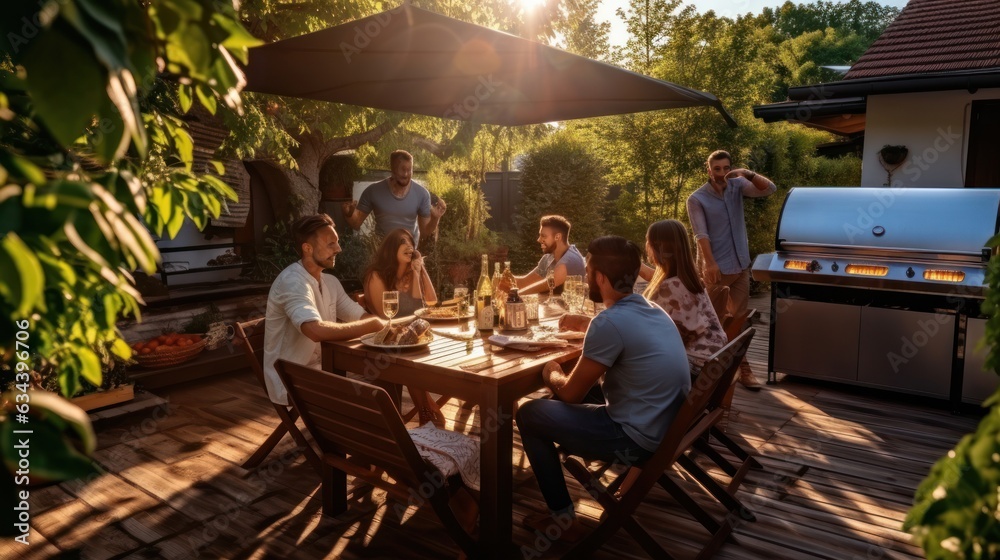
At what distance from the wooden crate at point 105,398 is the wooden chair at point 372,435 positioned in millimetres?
2673

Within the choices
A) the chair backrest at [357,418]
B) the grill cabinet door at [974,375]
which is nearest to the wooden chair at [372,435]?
the chair backrest at [357,418]

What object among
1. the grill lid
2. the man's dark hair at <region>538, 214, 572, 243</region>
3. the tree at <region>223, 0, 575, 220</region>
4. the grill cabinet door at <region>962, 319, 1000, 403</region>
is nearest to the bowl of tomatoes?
the tree at <region>223, 0, 575, 220</region>

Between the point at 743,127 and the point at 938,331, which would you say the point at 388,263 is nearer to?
the point at 938,331

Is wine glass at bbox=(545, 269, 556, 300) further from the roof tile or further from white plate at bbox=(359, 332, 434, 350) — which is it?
the roof tile

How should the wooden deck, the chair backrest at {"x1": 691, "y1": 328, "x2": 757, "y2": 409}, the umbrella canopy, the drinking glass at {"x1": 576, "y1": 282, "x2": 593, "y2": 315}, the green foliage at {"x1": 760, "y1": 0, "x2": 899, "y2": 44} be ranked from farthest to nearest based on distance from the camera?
1. the green foliage at {"x1": 760, "y1": 0, "x2": 899, "y2": 44}
2. the drinking glass at {"x1": 576, "y1": 282, "x2": 593, "y2": 315}
3. the umbrella canopy
4. the wooden deck
5. the chair backrest at {"x1": 691, "y1": 328, "x2": 757, "y2": 409}

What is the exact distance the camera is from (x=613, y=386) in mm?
2998

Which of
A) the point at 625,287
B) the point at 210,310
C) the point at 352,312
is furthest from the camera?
the point at 210,310

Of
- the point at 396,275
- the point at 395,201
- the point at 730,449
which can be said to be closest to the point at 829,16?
the point at 395,201

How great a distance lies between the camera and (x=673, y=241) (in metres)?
3.86

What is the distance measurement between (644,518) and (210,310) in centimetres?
510

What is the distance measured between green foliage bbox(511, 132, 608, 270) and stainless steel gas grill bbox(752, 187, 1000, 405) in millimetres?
6651

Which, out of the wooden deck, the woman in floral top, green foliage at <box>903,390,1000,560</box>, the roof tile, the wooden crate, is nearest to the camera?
green foliage at <box>903,390,1000,560</box>

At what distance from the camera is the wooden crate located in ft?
15.4

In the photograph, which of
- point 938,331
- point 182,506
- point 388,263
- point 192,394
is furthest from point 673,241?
point 192,394
